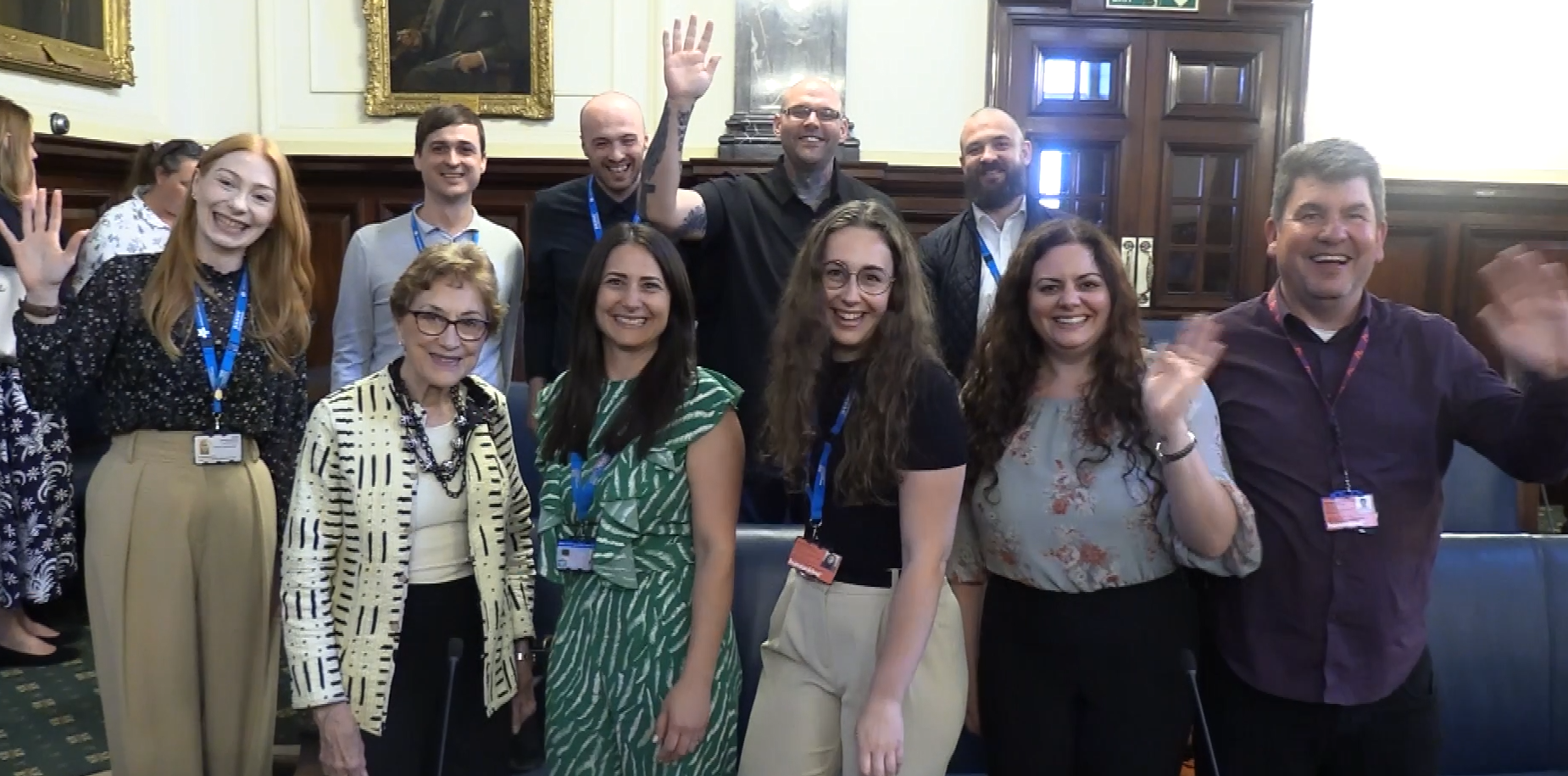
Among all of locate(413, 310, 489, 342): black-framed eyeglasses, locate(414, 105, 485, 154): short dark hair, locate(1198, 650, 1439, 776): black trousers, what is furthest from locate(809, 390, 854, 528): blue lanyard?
locate(414, 105, 485, 154): short dark hair

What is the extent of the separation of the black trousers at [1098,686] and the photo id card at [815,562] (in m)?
0.34

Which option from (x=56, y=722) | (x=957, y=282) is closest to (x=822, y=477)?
(x=957, y=282)

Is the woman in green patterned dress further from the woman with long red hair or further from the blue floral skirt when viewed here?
the blue floral skirt

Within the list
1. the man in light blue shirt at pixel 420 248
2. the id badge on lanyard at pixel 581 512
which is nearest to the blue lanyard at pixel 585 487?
the id badge on lanyard at pixel 581 512

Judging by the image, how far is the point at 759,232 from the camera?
2.94m

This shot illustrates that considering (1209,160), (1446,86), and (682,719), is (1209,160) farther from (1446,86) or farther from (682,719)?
(682,719)

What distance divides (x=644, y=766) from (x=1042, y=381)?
0.94 m

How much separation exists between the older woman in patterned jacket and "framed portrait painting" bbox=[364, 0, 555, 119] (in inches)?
160

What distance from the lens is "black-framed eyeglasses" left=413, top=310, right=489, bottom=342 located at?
1990 mm

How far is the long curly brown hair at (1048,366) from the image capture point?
183 cm

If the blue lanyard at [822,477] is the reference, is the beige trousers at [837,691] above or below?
below

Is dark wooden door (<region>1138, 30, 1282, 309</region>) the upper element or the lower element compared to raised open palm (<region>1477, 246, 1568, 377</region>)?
upper

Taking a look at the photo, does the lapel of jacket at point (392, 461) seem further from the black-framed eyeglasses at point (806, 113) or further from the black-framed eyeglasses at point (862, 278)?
the black-framed eyeglasses at point (806, 113)

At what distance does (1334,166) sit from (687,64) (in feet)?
4.69
